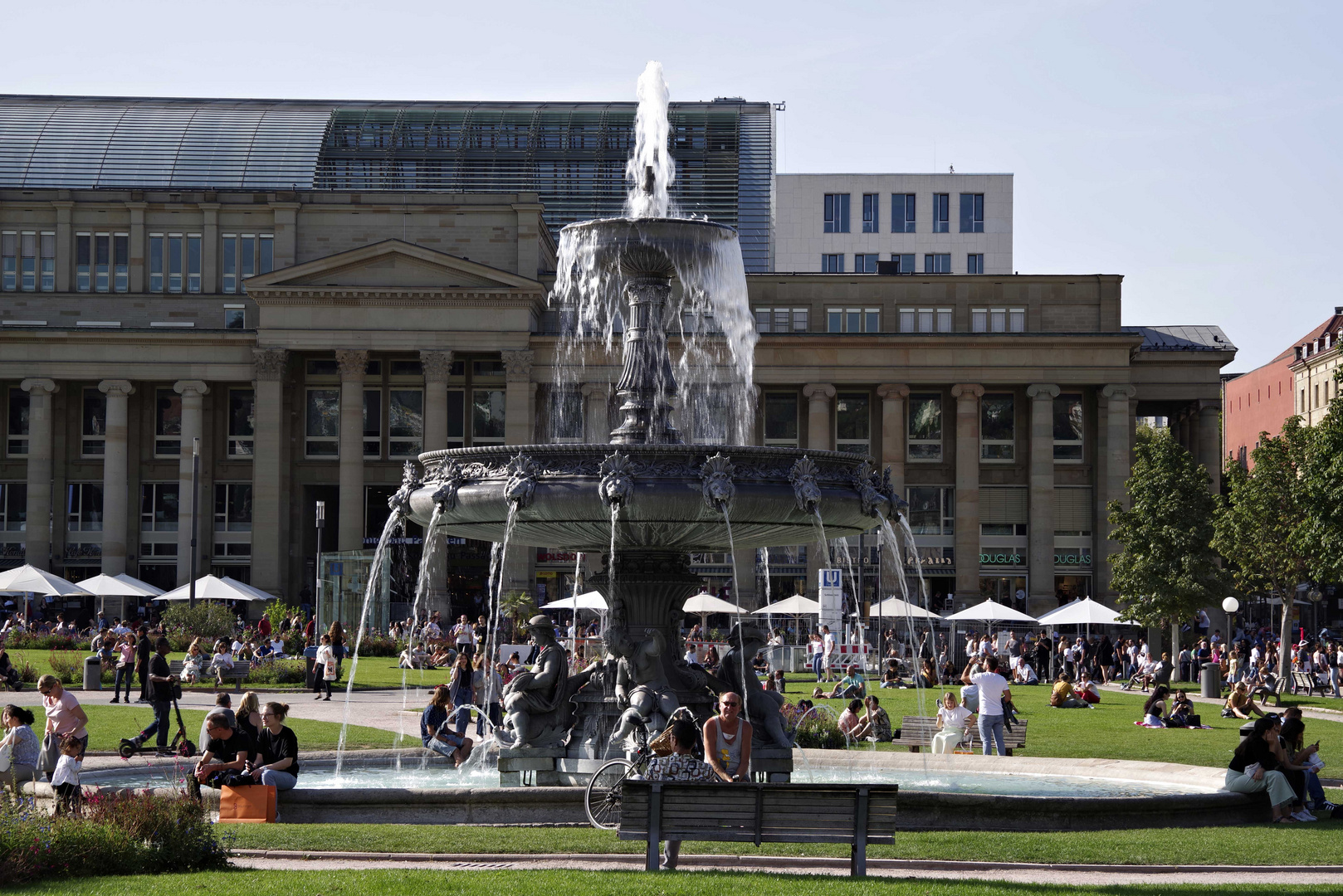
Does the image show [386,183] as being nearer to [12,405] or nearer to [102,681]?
[12,405]

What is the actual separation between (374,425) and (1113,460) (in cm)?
3492

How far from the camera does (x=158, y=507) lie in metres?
79.6

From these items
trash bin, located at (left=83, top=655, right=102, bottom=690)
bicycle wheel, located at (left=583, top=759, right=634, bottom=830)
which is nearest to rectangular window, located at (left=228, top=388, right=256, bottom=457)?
trash bin, located at (left=83, top=655, right=102, bottom=690)

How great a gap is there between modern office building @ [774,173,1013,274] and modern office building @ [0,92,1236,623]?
21.9 meters

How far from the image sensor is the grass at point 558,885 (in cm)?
1105

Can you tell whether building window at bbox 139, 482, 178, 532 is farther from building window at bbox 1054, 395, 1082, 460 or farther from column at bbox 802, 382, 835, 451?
building window at bbox 1054, 395, 1082, 460

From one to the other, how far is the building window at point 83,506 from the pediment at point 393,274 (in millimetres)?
13443

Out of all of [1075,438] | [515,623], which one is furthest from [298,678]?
[1075,438]

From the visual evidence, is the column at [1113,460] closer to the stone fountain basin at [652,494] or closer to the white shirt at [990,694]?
the white shirt at [990,694]

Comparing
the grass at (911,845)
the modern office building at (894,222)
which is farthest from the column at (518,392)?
the grass at (911,845)

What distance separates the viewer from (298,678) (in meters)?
42.1

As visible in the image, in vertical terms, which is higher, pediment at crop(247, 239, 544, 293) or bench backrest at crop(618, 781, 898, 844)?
pediment at crop(247, 239, 544, 293)

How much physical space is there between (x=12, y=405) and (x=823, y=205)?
159 feet

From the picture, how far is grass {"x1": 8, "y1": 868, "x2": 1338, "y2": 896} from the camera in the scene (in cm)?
1105
